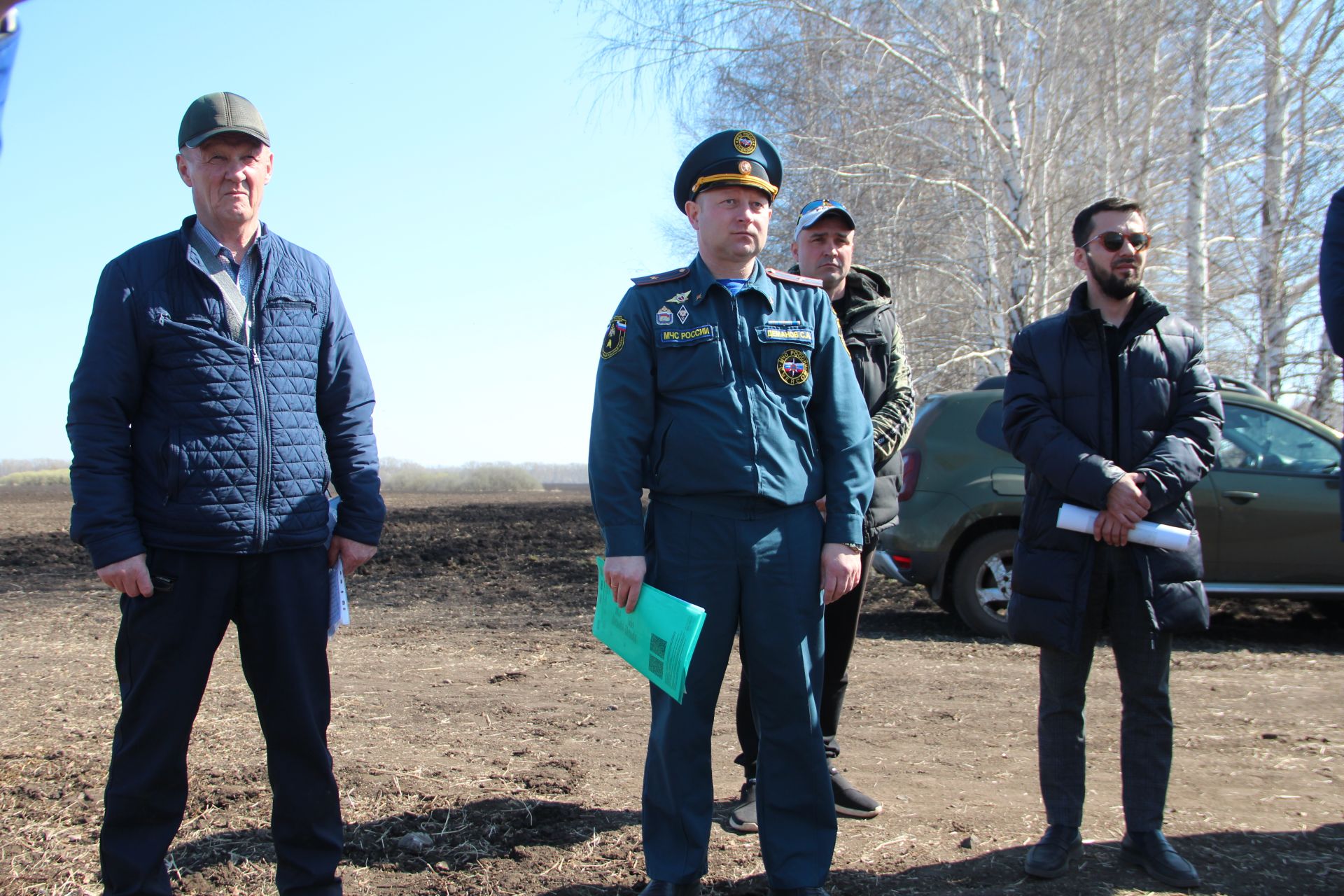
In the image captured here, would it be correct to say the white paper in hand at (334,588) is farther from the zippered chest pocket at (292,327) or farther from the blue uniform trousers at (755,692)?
the blue uniform trousers at (755,692)

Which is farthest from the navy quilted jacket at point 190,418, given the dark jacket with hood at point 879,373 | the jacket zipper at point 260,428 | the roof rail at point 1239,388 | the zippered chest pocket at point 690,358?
the roof rail at point 1239,388

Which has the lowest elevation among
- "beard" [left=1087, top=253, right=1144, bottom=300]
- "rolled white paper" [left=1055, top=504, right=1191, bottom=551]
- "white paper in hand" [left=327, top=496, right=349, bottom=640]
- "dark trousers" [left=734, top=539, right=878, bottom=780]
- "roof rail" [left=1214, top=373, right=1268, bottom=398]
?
"dark trousers" [left=734, top=539, right=878, bottom=780]

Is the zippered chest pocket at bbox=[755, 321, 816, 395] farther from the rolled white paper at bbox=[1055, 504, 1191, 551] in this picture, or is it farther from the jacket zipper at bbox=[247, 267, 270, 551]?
the jacket zipper at bbox=[247, 267, 270, 551]

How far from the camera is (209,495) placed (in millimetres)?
2742

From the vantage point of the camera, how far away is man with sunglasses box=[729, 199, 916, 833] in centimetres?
378

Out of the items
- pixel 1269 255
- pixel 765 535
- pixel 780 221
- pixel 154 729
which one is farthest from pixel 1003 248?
pixel 154 729

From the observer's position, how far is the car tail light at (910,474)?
7836 millimetres

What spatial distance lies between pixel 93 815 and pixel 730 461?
2.53 m

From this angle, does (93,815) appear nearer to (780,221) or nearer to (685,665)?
(685,665)

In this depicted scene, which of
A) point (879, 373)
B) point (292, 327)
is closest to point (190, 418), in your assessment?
point (292, 327)

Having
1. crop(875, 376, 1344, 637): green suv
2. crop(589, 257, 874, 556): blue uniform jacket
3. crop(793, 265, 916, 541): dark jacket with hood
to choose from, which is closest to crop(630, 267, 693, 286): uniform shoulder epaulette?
crop(589, 257, 874, 556): blue uniform jacket

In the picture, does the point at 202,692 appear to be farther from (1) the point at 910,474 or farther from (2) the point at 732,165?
(1) the point at 910,474

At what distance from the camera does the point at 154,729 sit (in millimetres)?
2727

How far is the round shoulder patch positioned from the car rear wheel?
5033 mm
